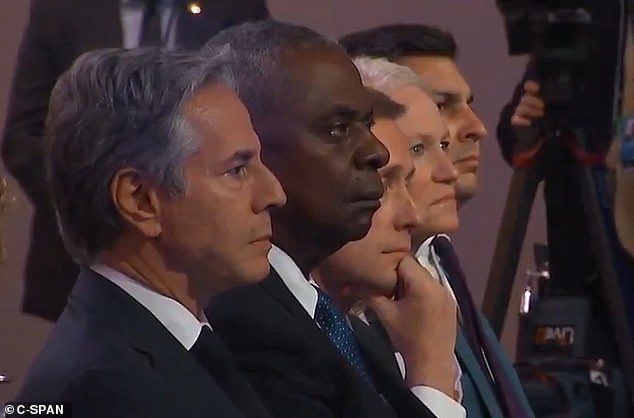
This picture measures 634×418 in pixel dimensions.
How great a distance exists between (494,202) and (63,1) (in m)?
1.38

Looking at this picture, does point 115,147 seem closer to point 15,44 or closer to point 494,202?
point 15,44

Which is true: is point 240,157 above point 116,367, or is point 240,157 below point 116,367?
above

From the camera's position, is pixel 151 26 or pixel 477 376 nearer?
pixel 477 376

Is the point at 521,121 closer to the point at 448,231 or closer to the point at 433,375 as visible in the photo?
the point at 448,231

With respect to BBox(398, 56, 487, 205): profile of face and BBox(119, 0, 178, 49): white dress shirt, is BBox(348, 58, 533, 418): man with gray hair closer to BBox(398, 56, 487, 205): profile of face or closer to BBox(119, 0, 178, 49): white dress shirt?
BBox(398, 56, 487, 205): profile of face

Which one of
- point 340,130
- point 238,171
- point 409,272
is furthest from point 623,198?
point 238,171

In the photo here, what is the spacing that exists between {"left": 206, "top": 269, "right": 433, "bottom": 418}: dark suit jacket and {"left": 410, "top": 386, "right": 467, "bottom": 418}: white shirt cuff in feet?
0.13

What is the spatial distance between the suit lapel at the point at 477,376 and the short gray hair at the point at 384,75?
1.20 feet

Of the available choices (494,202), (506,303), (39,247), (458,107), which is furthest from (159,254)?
(494,202)

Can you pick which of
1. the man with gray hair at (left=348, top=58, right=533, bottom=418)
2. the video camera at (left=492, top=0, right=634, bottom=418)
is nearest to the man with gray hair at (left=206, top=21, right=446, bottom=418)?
the man with gray hair at (left=348, top=58, right=533, bottom=418)

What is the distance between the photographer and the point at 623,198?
2.92m

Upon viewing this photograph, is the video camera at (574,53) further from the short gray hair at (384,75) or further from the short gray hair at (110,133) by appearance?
the short gray hair at (110,133)

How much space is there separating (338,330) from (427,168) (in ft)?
1.25

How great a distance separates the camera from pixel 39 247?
2453mm
